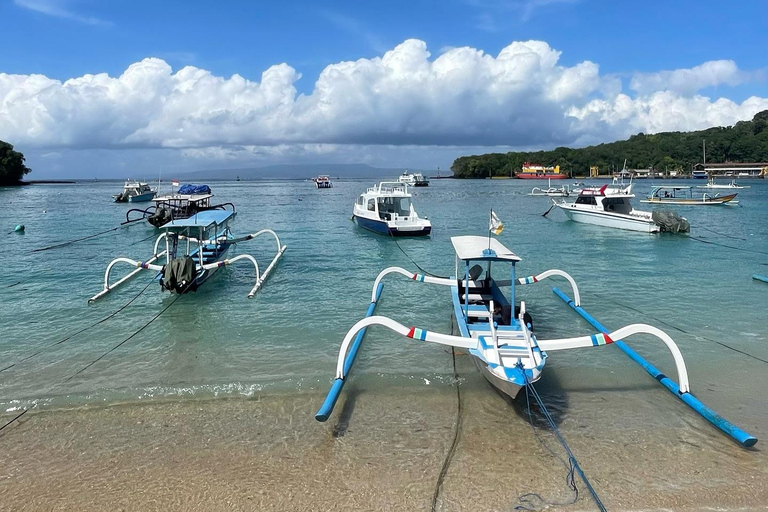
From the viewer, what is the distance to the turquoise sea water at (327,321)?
31.1 ft

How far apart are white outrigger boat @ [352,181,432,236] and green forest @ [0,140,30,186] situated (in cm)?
10704

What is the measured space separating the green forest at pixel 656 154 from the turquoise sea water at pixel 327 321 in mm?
157978

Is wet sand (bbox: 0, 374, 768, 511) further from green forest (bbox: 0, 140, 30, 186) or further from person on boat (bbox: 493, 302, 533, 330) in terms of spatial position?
green forest (bbox: 0, 140, 30, 186)

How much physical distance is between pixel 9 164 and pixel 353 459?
430 feet

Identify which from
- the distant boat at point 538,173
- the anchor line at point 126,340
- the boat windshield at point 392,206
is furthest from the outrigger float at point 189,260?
the distant boat at point 538,173

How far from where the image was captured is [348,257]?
2414cm

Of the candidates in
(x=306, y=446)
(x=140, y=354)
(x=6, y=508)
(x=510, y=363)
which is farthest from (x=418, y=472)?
(x=140, y=354)

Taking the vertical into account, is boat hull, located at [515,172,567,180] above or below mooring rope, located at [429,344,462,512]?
above

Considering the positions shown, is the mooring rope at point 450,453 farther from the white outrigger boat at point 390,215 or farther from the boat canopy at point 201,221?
the white outrigger boat at point 390,215

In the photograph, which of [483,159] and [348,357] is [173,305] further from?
[483,159]

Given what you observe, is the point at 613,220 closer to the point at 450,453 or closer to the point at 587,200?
the point at 587,200

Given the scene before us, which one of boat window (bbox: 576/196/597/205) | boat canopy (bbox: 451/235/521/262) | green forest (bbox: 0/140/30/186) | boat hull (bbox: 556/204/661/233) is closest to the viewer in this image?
boat canopy (bbox: 451/235/521/262)

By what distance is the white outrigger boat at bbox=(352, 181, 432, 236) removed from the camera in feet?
98.6

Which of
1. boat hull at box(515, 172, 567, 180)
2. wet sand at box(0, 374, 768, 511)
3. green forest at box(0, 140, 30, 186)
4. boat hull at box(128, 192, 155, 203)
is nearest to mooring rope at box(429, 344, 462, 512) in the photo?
wet sand at box(0, 374, 768, 511)
